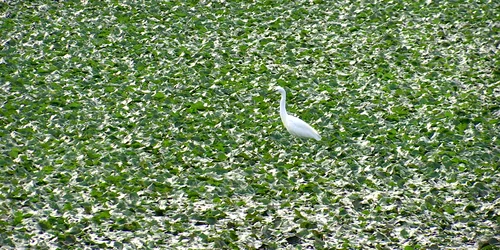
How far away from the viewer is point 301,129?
795cm

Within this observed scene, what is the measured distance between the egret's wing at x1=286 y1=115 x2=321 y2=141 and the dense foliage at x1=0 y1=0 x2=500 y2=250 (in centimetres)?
12

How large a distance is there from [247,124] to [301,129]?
0.77 m

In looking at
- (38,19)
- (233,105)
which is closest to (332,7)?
(233,105)

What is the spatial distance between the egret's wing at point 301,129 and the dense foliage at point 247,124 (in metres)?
0.12

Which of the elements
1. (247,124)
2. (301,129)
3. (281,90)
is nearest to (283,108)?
(281,90)

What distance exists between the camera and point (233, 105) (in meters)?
8.97

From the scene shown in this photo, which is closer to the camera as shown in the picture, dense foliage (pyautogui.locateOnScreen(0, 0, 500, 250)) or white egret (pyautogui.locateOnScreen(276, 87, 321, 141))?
dense foliage (pyautogui.locateOnScreen(0, 0, 500, 250))

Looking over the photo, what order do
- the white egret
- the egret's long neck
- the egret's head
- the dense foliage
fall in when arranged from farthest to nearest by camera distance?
1. the egret's head
2. the egret's long neck
3. the white egret
4. the dense foliage

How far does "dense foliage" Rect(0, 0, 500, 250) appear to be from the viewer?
6738 millimetres

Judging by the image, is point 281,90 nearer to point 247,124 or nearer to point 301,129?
point 247,124

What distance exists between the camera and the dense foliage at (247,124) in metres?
6.74

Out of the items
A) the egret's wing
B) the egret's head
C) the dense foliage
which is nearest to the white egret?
the egret's wing

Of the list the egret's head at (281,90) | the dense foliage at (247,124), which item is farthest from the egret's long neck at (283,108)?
the dense foliage at (247,124)

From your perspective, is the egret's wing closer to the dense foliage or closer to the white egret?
the white egret
